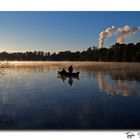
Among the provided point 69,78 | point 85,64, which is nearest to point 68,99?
point 69,78

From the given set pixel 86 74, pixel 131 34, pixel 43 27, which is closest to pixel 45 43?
pixel 43 27

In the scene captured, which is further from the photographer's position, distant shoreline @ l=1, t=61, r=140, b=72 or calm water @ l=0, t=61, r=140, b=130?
distant shoreline @ l=1, t=61, r=140, b=72

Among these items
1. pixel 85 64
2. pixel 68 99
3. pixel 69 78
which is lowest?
pixel 68 99

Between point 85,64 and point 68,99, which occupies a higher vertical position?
point 85,64

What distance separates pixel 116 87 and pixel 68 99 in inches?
16.6

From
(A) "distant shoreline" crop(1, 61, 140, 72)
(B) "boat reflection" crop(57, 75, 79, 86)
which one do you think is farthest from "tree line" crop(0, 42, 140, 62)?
(B) "boat reflection" crop(57, 75, 79, 86)

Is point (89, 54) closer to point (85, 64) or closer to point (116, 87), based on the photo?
point (85, 64)

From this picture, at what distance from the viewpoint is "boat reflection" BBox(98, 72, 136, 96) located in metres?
3.73

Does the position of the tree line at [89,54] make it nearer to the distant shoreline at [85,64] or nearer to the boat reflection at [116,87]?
the distant shoreline at [85,64]

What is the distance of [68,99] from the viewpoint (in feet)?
12.2

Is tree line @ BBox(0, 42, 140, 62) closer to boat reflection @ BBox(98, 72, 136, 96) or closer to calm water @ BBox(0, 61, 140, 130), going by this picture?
calm water @ BBox(0, 61, 140, 130)

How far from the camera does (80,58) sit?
12.6ft

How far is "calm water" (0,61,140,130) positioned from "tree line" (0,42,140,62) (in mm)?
87

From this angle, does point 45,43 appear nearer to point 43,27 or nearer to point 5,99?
point 43,27
